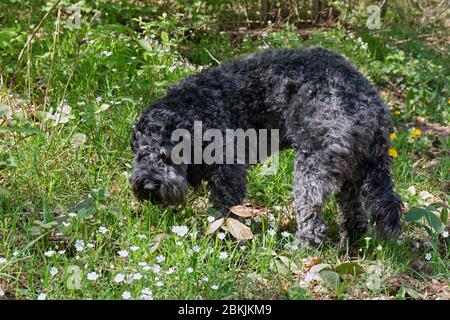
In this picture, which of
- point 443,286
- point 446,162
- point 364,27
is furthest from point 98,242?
point 364,27

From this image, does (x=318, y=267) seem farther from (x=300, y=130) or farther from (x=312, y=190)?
(x=300, y=130)

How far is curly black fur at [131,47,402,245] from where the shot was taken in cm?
412

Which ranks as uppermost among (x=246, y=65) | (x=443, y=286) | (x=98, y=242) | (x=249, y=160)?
(x=246, y=65)

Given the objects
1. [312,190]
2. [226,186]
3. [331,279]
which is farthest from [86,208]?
[331,279]

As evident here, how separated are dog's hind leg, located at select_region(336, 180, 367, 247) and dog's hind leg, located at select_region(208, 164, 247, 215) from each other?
0.81 m

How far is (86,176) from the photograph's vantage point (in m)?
4.86

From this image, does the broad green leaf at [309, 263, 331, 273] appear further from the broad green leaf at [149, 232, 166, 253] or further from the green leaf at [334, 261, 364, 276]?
the broad green leaf at [149, 232, 166, 253]

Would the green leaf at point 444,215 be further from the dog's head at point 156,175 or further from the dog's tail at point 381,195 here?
the dog's head at point 156,175

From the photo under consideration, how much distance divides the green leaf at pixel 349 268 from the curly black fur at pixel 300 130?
1.23 ft

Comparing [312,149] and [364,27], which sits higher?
[364,27]

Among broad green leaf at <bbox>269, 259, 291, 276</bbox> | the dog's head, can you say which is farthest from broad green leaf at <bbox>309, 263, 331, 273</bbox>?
the dog's head

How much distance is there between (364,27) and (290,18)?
3.49 feet

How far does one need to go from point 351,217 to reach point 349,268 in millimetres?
729

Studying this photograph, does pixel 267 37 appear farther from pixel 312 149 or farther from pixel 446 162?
pixel 312 149
